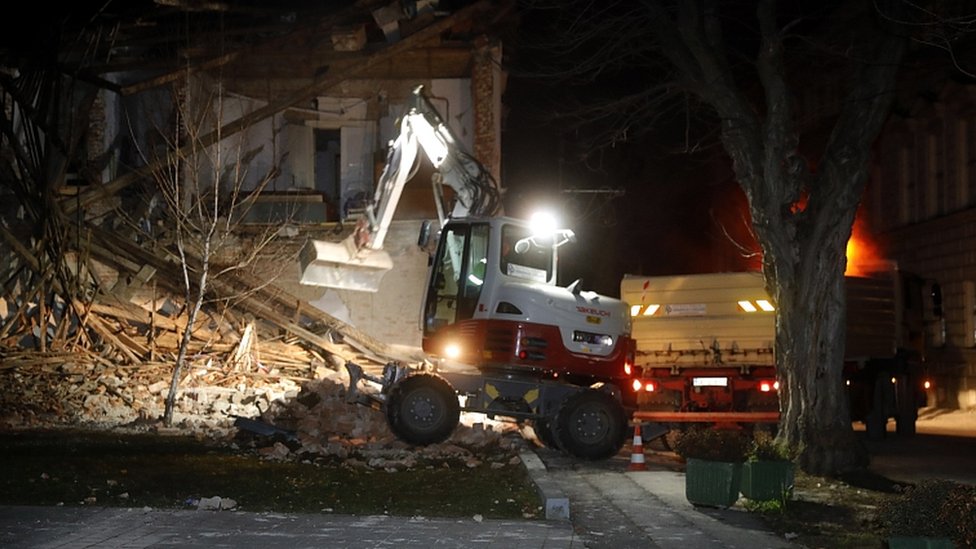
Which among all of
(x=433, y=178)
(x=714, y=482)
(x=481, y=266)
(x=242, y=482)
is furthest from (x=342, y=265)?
(x=714, y=482)

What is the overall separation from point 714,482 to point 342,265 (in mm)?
Result: 12926

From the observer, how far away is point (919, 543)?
6203 mm

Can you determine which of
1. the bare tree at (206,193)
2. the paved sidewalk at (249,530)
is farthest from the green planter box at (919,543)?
the bare tree at (206,193)

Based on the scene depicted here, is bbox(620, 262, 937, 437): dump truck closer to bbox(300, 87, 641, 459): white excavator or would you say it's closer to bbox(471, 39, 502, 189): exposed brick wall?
bbox(300, 87, 641, 459): white excavator

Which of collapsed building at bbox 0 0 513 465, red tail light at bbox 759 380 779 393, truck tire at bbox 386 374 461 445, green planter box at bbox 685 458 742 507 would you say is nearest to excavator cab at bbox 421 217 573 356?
truck tire at bbox 386 374 461 445

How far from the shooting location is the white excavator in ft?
47.1

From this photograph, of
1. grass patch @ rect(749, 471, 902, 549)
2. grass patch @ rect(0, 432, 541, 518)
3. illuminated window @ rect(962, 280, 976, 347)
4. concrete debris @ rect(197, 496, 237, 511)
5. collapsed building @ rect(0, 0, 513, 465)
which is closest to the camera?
grass patch @ rect(749, 471, 902, 549)

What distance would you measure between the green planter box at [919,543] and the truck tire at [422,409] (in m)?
8.49

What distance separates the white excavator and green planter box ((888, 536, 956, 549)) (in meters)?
8.46

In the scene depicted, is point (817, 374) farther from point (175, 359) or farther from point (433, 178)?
point (175, 359)

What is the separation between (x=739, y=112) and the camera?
13914 mm

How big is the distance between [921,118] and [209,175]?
71.0 ft

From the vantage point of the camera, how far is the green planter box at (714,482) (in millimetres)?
10484

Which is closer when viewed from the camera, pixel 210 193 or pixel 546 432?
pixel 546 432
